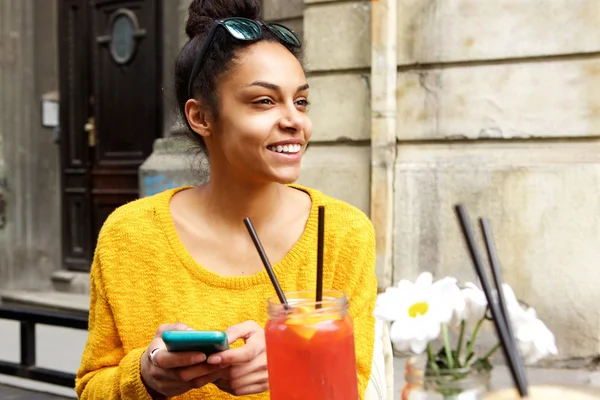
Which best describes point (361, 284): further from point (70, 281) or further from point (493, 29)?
point (70, 281)

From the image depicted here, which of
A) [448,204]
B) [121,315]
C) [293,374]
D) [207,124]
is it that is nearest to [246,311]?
[121,315]

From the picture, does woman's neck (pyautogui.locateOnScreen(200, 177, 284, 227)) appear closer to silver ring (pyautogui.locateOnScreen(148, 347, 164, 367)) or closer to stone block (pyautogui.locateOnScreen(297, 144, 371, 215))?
silver ring (pyautogui.locateOnScreen(148, 347, 164, 367))

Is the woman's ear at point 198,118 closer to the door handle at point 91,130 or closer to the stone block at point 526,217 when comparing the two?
the stone block at point 526,217

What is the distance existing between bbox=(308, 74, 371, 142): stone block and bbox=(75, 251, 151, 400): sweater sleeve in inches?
117

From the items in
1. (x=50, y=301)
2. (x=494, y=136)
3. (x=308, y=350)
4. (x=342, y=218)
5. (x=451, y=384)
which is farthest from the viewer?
(x=50, y=301)

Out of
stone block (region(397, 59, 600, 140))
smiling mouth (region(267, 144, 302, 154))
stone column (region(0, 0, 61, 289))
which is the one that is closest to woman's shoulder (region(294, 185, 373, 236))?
smiling mouth (region(267, 144, 302, 154))

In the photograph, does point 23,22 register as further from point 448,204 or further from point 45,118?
point 448,204

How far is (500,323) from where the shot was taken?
743 mm

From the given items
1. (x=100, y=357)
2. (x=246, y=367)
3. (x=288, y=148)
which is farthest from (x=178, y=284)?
(x=246, y=367)

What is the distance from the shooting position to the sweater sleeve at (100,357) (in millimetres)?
1515

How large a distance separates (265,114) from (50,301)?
5201 millimetres

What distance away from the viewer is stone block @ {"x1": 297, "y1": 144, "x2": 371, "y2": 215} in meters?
4.52

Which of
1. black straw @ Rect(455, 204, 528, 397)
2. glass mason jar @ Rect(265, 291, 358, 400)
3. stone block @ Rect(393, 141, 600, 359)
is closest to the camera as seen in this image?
black straw @ Rect(455, 204, 528, 397)

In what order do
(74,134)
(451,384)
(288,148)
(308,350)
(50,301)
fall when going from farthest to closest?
(74,134) → (50,301) → (288,148) → (308,350) → (451,384)
